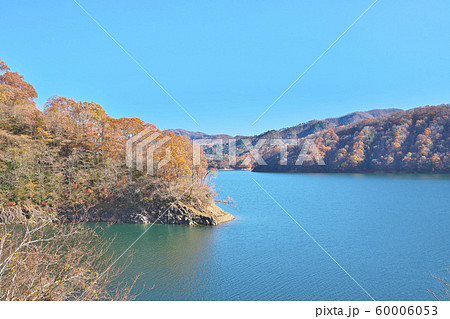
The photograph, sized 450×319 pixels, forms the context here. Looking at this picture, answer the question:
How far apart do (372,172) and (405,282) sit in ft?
238

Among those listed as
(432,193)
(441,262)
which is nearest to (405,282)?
(441,262)

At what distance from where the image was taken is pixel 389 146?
78.0 metres

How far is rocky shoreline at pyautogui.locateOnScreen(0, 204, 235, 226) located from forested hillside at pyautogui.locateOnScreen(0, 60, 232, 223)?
0.26 ft

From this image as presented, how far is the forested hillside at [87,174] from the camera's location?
2466 cm

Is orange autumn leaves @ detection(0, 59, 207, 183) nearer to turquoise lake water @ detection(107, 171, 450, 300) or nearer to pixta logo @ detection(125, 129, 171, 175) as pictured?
pixta logo @ detection(125, 129, 171, 175)

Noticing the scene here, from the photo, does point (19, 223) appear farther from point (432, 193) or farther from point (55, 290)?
point (432, 193)

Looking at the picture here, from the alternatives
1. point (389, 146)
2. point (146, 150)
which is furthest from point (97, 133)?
point (389, 146)

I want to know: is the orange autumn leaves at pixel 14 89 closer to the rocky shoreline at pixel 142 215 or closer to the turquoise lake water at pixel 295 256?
the rocky shoreline at pixel 142 215

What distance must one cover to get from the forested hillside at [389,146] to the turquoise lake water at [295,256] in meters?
50.7

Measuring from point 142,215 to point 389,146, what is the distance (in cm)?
7361

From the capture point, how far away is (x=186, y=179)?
25.7 metres

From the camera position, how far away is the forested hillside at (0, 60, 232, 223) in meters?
24.7

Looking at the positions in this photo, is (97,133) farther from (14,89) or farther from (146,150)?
(14,89)

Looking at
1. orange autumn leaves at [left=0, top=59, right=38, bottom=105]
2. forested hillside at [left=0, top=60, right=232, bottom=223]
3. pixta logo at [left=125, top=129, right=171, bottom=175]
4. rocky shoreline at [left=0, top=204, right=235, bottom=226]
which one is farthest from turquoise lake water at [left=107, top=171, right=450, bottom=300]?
orange autumn leaves at [left=0, top=59, right=38, bottom=105]
